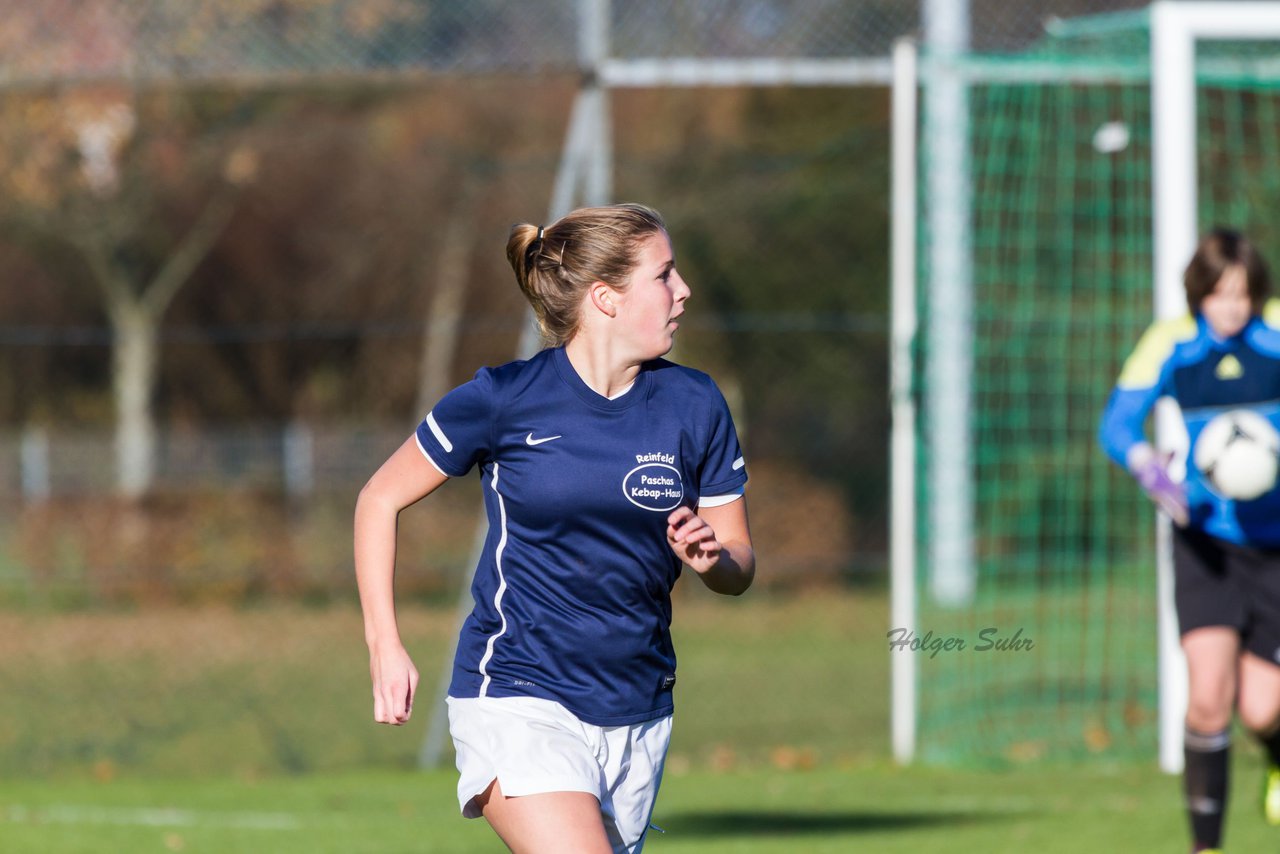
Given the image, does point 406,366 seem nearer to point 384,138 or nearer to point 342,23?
point 384,138

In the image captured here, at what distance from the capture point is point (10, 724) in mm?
10305

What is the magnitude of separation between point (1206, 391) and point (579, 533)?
10.3 feet

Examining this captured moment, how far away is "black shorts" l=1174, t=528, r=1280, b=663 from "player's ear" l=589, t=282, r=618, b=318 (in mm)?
2981

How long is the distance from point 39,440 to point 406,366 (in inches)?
131

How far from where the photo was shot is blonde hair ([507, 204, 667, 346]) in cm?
359

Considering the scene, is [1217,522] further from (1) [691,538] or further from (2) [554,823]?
(2) [554,823]

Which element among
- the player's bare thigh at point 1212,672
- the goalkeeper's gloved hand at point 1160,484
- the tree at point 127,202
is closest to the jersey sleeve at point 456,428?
the goalkeeper's gloved hand at point 1160,484

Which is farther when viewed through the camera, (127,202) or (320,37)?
(127,202)

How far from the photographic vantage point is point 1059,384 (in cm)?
1216

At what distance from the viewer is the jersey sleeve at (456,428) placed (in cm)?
353

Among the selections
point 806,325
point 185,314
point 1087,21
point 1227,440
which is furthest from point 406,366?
point 1227,440

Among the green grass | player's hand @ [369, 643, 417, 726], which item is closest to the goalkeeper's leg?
the green grass

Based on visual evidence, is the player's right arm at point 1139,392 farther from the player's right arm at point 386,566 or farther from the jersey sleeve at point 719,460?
the player's right arm at point 386,566

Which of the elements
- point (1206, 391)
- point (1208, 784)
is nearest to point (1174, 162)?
point (1206, 391)
